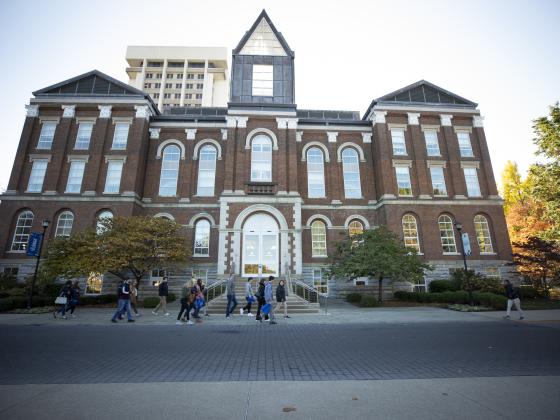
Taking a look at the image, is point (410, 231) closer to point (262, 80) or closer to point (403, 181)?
point (403, 181)

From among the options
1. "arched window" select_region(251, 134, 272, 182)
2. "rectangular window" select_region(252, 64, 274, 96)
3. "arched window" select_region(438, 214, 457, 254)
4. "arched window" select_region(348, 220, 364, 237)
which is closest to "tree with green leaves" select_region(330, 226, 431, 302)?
"arched window" select_region(348, 220, 364, 237)

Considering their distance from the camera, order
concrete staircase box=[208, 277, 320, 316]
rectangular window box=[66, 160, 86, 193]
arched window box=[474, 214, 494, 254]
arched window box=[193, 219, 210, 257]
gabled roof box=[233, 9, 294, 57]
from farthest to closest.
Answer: gabled roof box=[233, 9, 294, 57] < rectangular window box=[66, 160, 86, 193] < arched window box=[474, 214, 494, 254] < arched window box=[193, 219, 210, 257] < concrete staircase box=[208, 277, 320, 316]

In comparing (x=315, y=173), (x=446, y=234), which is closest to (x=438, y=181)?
(x=446, y=234)

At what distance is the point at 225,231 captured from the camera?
2172 centimetres

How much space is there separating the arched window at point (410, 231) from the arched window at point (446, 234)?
6.60ft

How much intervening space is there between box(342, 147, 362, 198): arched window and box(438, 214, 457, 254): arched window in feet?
23.5

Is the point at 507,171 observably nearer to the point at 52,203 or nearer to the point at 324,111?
the point at 324,111

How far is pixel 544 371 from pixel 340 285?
18033 millimetres

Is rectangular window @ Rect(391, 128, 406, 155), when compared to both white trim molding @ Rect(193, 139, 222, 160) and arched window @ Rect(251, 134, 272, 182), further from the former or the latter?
white trim molding @ Rect(193, 139, 222, 160)

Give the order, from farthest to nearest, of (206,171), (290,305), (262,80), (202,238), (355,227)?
(262,80) < (206,171) < (355,227) < (202,238) < (290,305)

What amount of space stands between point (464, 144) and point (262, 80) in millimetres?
19530

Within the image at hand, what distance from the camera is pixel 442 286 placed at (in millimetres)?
21328

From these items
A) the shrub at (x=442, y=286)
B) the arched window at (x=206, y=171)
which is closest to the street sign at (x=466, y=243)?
the shrub at (x=442, y=286)

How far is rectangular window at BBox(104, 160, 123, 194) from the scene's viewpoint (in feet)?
80.2
